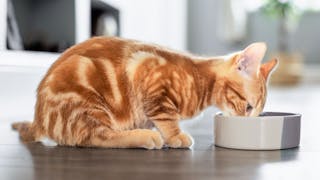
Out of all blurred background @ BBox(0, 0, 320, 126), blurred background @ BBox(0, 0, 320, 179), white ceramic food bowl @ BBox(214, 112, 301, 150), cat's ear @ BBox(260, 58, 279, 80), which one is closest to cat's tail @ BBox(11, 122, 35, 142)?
blurred background @ BBox(0, 0, 320, 179)

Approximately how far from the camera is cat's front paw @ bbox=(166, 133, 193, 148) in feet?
4.14

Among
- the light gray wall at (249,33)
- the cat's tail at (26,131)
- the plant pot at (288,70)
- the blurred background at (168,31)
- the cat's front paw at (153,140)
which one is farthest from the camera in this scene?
the light gray wall at (249,33)

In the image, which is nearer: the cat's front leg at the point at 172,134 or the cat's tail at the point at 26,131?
the cat's front leg at the point at 172,134

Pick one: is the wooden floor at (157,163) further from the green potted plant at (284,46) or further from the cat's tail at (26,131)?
the green potted plant at (284,46)

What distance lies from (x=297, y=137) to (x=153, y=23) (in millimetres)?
2983

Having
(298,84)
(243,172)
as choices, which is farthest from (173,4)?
(243,172)

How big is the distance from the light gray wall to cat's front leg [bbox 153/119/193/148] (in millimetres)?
4485

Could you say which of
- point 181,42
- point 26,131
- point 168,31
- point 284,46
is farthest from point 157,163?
point 284,46

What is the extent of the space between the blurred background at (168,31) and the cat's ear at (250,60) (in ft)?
2.80

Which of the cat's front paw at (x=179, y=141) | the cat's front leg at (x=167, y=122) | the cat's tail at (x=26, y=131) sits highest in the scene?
the cat's front leg at (x=167, y=122)

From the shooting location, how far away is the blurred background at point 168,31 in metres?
2.10

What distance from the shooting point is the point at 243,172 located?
3.31 feet

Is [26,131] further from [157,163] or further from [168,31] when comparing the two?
[168,31]

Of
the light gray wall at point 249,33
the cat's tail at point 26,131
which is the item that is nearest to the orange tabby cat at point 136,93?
the cat's tail at point 26,131
